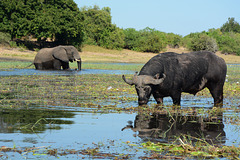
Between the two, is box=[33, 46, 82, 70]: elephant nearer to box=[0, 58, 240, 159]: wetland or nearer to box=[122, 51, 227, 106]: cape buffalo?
box=[0, 58, 240, 159]: wetland

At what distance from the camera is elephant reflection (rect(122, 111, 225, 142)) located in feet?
24.3

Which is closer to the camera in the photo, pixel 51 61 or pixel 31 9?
pixel 51 61

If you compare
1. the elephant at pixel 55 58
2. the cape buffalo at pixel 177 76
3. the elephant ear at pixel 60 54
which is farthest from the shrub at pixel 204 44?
the cape buffalo at pixel 177 76

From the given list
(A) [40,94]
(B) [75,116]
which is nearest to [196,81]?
(B) [75,116]

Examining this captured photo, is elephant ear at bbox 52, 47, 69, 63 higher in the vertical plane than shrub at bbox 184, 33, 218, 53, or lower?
lower

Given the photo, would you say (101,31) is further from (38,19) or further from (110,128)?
(110,128)

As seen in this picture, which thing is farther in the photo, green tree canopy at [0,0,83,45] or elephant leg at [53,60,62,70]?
green tree canopy at [0,0,83,45]

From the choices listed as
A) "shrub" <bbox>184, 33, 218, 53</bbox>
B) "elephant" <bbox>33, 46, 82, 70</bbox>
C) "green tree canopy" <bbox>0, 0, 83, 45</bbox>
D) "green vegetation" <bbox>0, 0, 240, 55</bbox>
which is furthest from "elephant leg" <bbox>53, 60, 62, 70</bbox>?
"shrub" <bbox>184, 33, 218, 53</bbox>

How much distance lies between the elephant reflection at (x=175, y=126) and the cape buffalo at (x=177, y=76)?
0.98 m

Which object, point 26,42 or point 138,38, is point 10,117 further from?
point 138,38

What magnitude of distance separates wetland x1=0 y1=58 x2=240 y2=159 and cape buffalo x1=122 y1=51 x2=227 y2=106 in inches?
16.4

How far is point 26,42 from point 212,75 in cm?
4086

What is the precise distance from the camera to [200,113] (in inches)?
403

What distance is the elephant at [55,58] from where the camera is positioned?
2958 centimetres
